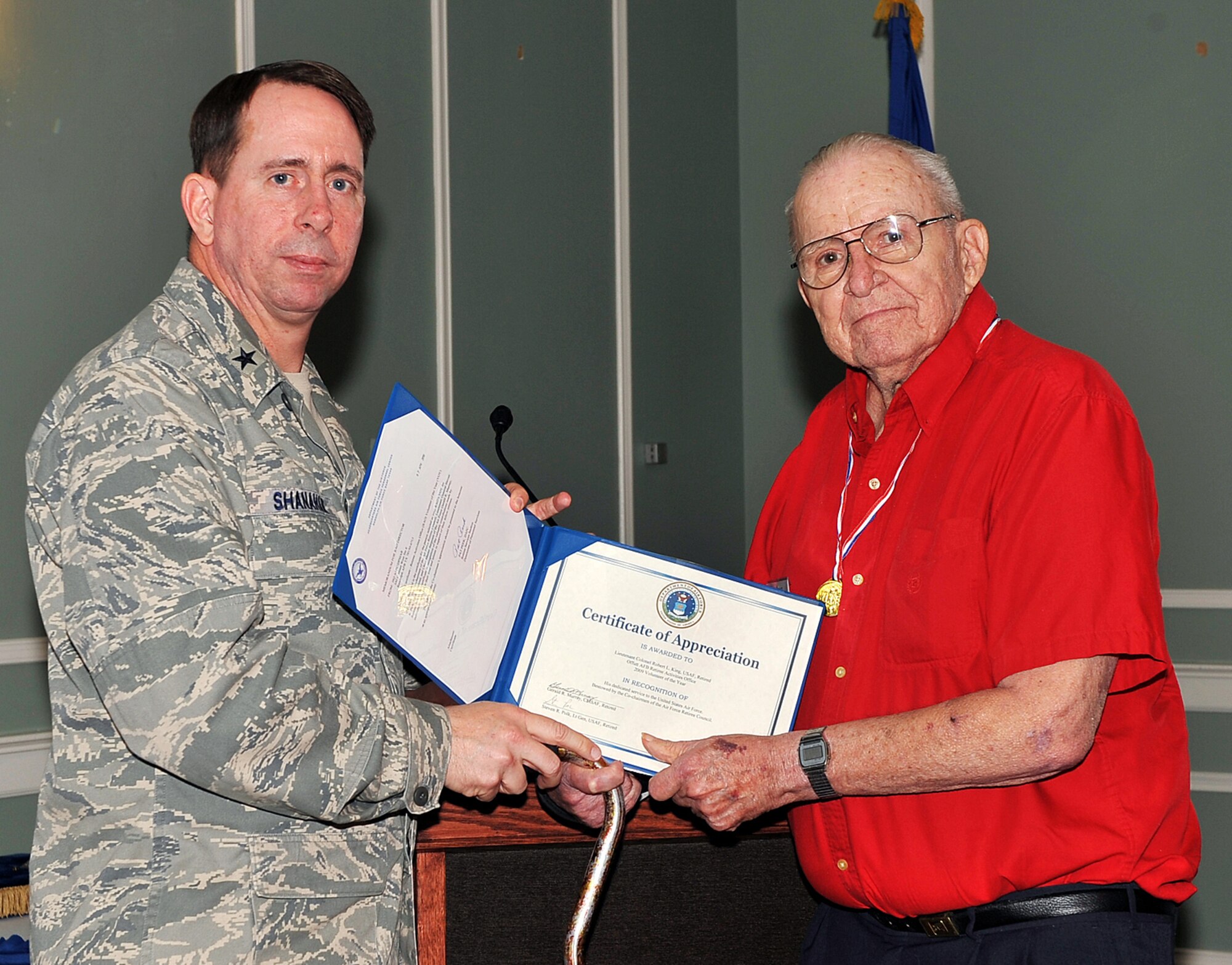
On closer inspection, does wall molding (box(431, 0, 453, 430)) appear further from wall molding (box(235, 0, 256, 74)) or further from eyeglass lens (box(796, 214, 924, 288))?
eyeglass lens (box(796, 214, 924, 288))

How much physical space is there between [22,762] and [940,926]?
1.93 metres

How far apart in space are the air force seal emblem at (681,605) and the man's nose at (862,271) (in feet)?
1.66

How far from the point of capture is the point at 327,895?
1467 mm

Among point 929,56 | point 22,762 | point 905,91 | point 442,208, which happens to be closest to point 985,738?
point 22,762

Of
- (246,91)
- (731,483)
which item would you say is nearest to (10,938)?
(246,91)

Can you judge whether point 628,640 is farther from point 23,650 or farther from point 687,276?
point 687,276

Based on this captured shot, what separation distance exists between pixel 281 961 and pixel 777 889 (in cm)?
77

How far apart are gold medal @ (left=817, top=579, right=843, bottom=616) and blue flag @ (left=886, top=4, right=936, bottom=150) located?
110 inches

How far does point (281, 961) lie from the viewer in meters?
1.42

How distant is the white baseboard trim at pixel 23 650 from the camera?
250 cm

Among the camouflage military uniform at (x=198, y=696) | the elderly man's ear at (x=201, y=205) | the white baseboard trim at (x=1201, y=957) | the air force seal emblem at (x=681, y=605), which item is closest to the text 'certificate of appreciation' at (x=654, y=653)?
the air force seal emblem at (x=681, y=605)

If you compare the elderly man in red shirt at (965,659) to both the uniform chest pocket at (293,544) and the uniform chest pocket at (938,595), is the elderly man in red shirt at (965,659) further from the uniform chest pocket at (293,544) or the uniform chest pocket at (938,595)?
the uniform chest pocket at (293,544)

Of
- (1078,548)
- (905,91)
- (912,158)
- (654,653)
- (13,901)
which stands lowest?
(13,901)

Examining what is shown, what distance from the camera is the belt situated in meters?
1.47
